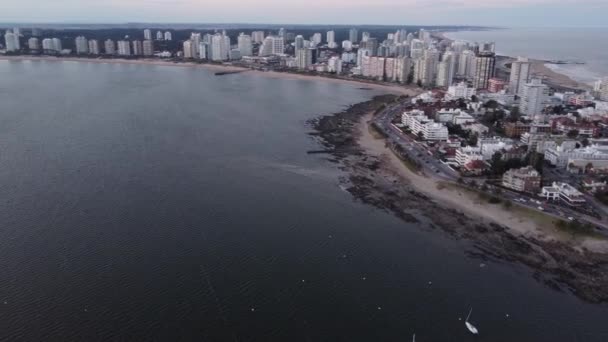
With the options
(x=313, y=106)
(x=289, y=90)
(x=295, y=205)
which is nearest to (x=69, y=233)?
(x=295, y=205)

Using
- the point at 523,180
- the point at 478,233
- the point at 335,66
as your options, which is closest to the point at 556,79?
the point at 335,66

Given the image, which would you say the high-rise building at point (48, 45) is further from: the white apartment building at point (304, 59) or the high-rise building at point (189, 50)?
the white apartment building at point (304, 59)

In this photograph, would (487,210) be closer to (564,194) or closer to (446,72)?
(564,194)

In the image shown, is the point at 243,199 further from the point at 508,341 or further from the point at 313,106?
the point at 313,106

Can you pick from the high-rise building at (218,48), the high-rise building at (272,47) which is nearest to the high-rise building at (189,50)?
the high-rise building at (218,48)

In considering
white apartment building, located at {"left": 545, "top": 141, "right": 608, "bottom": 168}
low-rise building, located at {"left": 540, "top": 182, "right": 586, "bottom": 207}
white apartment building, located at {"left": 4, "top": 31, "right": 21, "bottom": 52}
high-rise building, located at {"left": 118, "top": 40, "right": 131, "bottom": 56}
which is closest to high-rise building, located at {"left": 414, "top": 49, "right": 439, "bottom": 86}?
white apartment building, located at {"left": 545, "top": 141, "right": 608, "bottom": 168}

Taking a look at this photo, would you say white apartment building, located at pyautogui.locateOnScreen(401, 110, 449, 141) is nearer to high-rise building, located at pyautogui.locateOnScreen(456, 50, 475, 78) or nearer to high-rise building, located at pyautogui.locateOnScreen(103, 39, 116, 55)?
high-rise building, located at pyautogui.locateOnScreen(456, 50, 475, 78)
